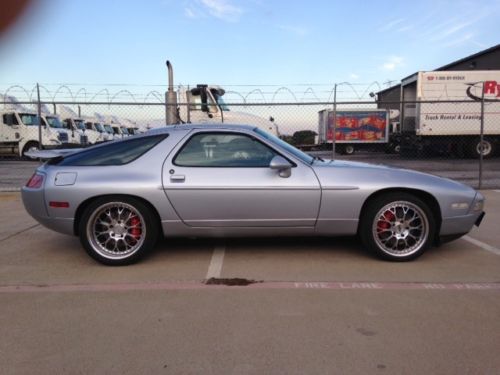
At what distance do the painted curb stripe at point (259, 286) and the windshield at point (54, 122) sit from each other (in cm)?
2073

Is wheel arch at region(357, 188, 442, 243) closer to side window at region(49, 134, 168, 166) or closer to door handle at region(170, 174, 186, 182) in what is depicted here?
door handle at region(170, 174, 186, 182)

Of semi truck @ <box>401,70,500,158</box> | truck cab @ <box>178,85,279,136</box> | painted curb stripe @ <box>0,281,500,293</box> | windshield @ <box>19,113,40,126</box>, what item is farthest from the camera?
windshield @ <box>19,113,40,126</box>

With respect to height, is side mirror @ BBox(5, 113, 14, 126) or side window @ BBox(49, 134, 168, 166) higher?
side mirror @ BBox(5, 113, 14, 126)

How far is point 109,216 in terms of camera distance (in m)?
4.71

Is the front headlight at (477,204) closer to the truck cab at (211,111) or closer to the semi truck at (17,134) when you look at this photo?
the truck cab at (211,111)

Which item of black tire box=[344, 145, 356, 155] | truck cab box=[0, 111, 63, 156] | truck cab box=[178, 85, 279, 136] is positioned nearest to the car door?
truck cab box=[178, 85, 279, 136]

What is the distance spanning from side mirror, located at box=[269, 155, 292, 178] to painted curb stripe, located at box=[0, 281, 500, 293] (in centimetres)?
109

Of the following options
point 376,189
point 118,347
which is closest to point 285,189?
point 376,189

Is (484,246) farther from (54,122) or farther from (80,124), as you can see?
(80,124)

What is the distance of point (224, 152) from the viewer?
15.9 feet

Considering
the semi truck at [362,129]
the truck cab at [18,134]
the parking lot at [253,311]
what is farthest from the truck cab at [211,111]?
the truck cab at [18,134]

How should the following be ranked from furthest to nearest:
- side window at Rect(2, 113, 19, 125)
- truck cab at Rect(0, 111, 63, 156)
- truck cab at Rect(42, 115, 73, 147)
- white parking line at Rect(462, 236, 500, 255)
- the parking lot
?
truck cab at Rect(42, 115, 73, 147), truck cab at Rect(0, 111, 63, 156), side window at Rect(2, 113, 19, 125), white parking line at Rect(462, 236, 500, 255), the parking lot

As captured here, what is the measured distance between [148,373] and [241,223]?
2223 mm

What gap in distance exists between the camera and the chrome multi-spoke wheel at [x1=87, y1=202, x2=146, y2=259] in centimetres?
471
